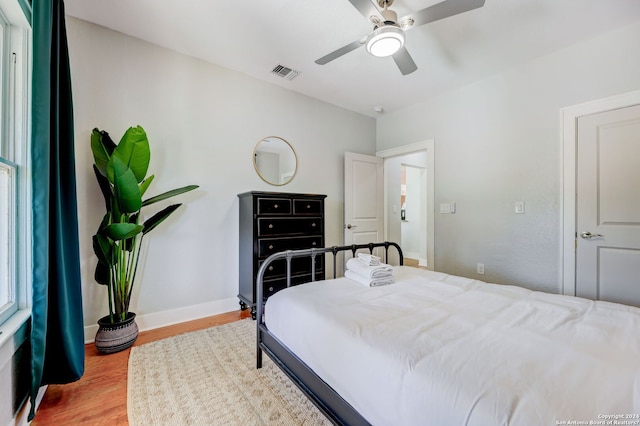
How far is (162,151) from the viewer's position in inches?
110

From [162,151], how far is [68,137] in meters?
1.02

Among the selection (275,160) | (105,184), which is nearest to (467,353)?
(105,184)

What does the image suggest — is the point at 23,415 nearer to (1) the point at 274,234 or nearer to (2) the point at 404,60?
(1) the point at 274,234

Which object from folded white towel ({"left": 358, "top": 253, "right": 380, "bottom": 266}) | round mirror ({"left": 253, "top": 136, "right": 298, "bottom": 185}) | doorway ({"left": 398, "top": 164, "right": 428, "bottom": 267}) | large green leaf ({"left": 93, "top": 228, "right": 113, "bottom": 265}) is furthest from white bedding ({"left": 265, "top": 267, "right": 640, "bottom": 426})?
doorway ({"left": 398, "top": 164, "right": 428, "bottom": 267})

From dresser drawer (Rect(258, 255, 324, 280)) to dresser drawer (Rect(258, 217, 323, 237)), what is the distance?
313 millimetres

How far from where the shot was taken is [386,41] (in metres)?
1.93

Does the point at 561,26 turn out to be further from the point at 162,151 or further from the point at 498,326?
the point at 162,151

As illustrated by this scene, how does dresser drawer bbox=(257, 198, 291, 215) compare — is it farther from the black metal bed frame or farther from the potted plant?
the black metal bed frame

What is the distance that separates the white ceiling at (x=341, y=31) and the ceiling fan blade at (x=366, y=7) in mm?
471

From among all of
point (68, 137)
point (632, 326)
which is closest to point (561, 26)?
point (632, 326)

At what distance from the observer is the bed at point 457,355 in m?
0.76

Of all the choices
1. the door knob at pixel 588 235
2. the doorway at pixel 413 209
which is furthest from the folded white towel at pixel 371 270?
the doorway at pixel 413 209

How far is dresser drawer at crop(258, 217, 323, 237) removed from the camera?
2.95 meters

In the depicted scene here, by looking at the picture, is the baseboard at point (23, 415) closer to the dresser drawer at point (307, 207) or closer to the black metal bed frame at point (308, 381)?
the black metal bed frame at point (308, 381)
